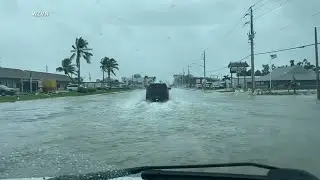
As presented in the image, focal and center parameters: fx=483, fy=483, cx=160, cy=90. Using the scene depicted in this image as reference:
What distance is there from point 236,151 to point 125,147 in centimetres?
267

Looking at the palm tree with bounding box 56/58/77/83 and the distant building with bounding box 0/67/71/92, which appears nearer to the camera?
the distant building with bounding box 0/67/71/92

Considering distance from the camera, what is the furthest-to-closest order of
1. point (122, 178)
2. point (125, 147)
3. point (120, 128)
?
point (120, 128), point (125, 147), point (122, 178)

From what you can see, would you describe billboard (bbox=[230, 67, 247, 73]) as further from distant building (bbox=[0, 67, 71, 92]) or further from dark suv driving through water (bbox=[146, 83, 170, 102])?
dark suv driving through water (bbox=[146, 83, 170, 102])

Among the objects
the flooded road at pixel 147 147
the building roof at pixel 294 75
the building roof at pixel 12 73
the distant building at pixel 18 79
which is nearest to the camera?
the flooded road at pixel 147 147

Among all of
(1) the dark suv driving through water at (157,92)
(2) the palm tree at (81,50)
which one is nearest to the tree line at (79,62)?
(2) the palm tree at (81,50)

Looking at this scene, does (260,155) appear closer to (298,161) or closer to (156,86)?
(298,161)

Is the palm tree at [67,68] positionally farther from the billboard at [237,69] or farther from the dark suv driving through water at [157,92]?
the dark suv driving through water at [157,92]

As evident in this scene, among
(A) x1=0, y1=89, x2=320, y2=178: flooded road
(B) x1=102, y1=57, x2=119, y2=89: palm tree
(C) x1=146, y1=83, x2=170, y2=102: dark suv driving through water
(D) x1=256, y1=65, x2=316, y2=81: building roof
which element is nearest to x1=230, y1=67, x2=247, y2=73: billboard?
(D) x1=256, y1=65, x2=316, y2=81: building roof

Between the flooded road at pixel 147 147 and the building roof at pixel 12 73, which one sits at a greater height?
the building roof at pixel 12 73

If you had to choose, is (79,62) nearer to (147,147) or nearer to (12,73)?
(12,73)

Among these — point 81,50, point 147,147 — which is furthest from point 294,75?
point 147,147

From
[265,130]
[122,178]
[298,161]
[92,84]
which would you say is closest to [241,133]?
[265,130]

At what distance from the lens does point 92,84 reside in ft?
543

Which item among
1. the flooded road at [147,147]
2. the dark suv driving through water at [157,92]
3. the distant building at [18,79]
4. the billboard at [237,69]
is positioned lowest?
the flooded road at [147,147]
